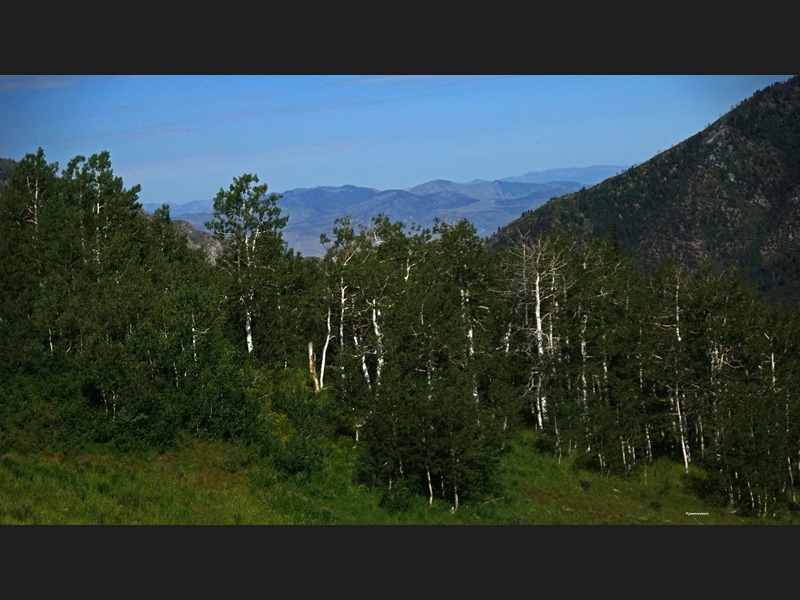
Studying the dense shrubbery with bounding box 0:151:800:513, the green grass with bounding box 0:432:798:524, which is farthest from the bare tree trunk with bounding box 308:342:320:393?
the green grass with bounding box 0:432:798:524

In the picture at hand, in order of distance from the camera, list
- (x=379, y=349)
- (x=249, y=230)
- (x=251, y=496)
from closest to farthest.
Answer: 1. (x=251, y=496)
2. (x=379, y=349)
3. (x=249, y=230)

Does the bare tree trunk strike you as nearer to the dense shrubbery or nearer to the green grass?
the dense shrubbery

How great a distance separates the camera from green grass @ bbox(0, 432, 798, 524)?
25.3 meters

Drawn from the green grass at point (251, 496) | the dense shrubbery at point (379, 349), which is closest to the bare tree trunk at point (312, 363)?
the dense shrubbery at point (379, 349)

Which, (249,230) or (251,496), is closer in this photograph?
(251,496)

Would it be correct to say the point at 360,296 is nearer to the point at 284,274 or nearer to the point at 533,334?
the point at 284,274

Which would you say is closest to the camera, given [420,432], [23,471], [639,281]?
[23,471]

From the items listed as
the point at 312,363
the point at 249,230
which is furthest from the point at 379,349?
the point at 249,230

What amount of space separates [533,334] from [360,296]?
10.4 metres

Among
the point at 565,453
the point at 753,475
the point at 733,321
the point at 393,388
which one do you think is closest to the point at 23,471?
the point at 393,388

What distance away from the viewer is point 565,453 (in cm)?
4016

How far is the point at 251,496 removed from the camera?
92.4ft

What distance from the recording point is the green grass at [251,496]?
25.3m

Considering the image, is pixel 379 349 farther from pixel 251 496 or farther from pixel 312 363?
pixel 251 496
